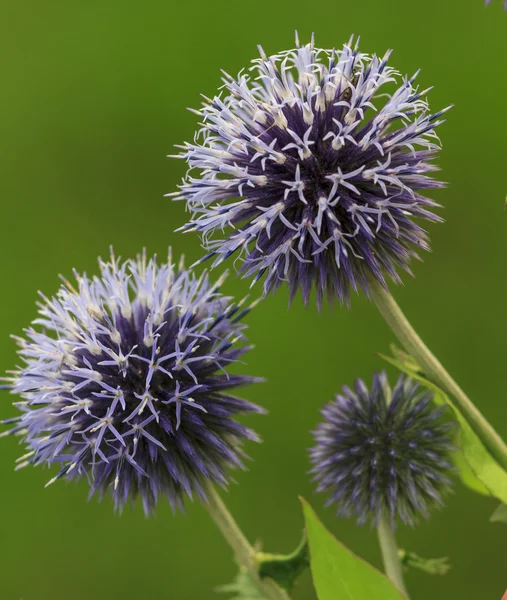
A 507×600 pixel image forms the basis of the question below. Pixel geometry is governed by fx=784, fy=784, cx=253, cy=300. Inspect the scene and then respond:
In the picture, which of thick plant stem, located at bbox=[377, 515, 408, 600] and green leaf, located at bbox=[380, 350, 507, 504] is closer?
green leaf, located at bbox=[380, 350, 507, 504]

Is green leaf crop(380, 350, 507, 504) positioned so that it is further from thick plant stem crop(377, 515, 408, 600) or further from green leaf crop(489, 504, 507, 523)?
thick plant stem crop(377, 515, 408, 600)

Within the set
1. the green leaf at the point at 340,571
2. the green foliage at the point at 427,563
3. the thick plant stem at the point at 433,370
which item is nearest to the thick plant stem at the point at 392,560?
the green foliage at the point at 427,563

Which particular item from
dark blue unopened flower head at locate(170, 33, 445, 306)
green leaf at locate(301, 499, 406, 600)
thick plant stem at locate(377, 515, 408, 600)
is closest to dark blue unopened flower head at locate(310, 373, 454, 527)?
thick plant stem at locate(377, 515, 408, 600)

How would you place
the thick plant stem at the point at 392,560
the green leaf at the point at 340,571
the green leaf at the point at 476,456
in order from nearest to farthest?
the green leaf at the point at 340,571, the green leaf at the point at 476,456, the thick plant stem at the point at 392,560

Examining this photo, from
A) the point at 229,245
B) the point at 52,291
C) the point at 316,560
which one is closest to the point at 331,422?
the point at 229,245

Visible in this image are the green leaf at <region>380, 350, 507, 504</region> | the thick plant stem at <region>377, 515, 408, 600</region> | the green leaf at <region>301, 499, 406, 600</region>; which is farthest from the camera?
the thick plant stem at <region>377, 515, 408, 600</region>

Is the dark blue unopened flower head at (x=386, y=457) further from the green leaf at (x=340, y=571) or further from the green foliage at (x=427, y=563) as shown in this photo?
the green leaf at (x=340, y=571)

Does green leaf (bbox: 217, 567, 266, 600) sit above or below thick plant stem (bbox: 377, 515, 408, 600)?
above
